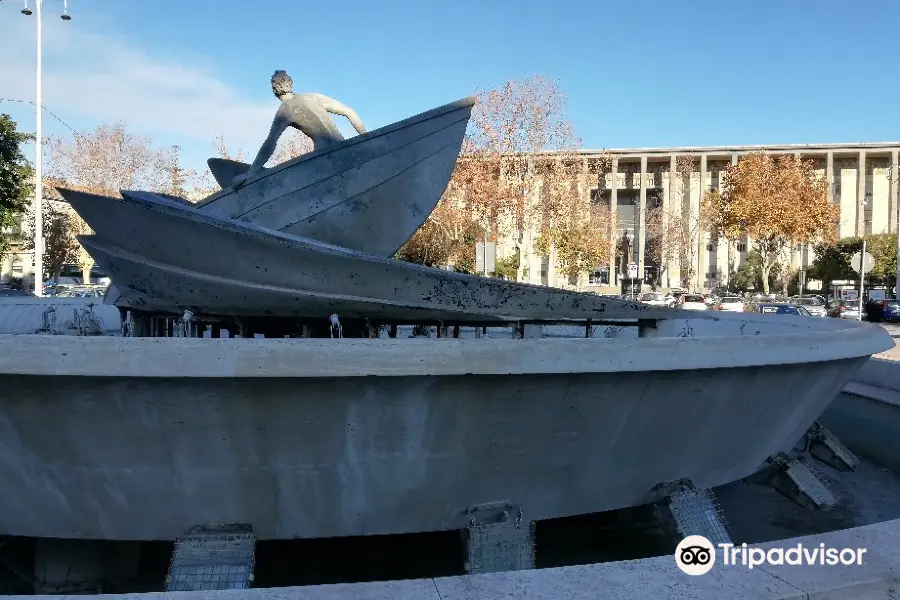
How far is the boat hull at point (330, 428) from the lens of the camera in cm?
420

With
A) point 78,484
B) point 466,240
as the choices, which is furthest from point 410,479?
point 466,240

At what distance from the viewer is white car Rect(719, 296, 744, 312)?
33.9 m

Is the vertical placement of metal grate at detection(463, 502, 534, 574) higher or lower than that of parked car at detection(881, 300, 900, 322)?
lower

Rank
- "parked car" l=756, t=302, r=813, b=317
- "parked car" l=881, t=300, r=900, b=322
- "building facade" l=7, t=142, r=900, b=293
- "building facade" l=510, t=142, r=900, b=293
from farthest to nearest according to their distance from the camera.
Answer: "building facade" l=510, t=142, r=900, b=293 < "building facade" l=7, t=142, r=900, b=293 < "parked car" l=881, t=300, r=900, b=322 < "parked car" l=756, t=302, r=813, b=317

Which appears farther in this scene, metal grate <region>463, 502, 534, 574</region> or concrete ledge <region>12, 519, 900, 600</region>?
metal grate <region>463, 502, 534, 574</region>

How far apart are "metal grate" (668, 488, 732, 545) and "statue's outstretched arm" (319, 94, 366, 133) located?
5.03 metres

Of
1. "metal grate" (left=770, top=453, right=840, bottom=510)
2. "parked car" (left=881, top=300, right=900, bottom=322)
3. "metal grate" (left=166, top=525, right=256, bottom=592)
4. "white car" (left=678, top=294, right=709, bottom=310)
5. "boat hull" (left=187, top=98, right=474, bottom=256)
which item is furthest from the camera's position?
"white car" (left=678, top=294, right=709, bottom=310)

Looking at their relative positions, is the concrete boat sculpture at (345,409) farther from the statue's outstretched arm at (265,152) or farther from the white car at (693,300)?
the white car at (693,300)

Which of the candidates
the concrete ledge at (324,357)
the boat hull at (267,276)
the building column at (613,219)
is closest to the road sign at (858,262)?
the boat hull at (267,276)

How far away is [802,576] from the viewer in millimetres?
2807

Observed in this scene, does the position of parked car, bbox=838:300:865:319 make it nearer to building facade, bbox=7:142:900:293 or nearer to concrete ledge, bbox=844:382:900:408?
concrete ledge, bbox=844:382:900:408

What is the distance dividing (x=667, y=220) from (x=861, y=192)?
23.7 meters

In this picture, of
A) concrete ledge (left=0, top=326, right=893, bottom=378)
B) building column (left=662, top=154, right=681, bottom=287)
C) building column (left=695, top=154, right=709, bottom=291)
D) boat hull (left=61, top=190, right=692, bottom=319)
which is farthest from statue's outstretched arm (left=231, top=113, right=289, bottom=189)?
building column (left=695, top=154, right=709, bottom=291)

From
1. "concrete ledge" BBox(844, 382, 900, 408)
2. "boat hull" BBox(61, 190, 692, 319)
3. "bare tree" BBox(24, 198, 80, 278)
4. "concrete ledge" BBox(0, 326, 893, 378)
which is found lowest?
"concrete ledge" BBox(844, 382, 900, 408)
